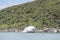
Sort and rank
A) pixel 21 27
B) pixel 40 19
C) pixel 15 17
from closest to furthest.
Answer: pixel 21 27
pixel 40 19
pixel 15 17

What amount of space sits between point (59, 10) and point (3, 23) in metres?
42.4

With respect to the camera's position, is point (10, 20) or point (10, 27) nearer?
point (10, 27)

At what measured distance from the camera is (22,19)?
187000mm

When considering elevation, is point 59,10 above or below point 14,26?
above

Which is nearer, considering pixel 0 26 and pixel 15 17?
pixel 0 26

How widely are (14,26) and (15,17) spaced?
2485 cm

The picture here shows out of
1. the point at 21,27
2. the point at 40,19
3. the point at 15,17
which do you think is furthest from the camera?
the point at 15,17

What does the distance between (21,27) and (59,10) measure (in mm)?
40351

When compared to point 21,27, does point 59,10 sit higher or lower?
higher

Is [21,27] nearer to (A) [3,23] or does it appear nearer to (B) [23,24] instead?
(B) [23,24]

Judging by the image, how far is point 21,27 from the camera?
6585 inches

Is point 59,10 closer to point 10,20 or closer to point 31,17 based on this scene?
point 31,17

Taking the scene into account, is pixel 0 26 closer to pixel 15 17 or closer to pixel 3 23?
pixel 3 23

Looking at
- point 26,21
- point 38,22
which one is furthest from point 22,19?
point 38,22
